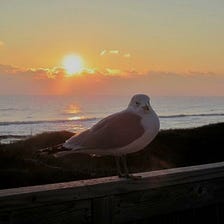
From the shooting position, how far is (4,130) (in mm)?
46344

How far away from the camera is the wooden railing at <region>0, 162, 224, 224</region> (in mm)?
2931

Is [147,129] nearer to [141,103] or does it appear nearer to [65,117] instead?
[141,103]

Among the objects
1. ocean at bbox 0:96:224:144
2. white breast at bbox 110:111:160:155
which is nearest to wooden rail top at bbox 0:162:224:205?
white breast at bbox 110:111:160:155

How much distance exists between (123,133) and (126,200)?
3.03ft

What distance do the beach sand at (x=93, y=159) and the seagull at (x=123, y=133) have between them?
419 cm

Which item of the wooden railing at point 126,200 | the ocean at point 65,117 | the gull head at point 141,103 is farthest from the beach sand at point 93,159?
the ocean at point 65,117

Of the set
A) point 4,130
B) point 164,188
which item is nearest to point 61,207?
point 164,188

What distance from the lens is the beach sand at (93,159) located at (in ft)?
38.0

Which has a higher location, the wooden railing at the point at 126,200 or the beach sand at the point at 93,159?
the beach sand at the point at 93,159

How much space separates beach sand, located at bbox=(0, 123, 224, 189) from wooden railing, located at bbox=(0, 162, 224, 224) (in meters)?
4.80

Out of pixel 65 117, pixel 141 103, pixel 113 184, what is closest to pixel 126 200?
pixel 113 184

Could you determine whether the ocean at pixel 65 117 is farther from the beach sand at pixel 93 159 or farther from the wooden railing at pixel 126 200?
the wooden railing at pixel 126 200

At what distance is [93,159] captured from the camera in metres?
14.9

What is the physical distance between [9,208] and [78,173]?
9202mm
